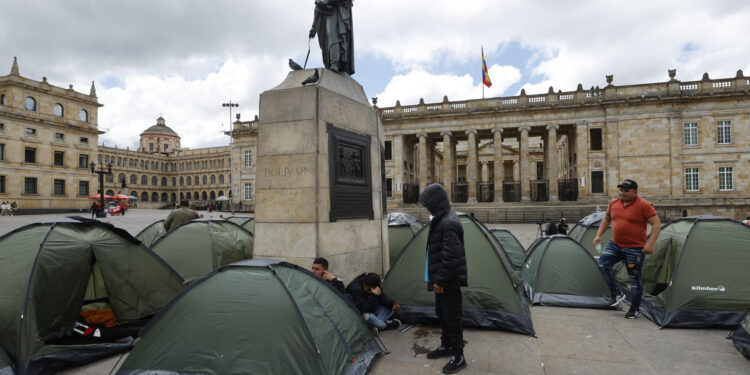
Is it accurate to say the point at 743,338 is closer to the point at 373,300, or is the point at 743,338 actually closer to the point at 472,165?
the point at 373,300

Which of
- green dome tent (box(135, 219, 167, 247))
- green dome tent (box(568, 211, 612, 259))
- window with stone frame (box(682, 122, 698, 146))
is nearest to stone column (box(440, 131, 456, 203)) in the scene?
window with stone frame (box(682, 122, 698, 146))

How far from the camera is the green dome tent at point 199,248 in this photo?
7312mm

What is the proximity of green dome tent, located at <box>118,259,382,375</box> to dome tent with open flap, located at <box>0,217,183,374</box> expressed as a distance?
1415 mm

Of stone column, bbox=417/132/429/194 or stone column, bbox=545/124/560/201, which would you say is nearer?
stone column, bbox=545/124/560/201

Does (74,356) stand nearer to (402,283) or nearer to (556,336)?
(402,283)

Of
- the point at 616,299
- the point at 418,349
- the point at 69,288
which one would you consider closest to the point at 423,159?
the point at 616,299

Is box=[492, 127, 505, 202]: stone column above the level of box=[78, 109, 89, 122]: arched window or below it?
below

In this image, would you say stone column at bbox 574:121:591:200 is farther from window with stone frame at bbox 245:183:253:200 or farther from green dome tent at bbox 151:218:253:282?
window with stone frame at bbox 245:183:253:200

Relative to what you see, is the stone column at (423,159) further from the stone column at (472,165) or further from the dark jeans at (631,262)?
the dark jeans at (631,262)

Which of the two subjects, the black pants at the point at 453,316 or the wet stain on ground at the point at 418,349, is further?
the wet stain on ground at the point at 418,349

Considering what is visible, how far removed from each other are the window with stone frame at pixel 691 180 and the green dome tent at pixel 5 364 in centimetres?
4141

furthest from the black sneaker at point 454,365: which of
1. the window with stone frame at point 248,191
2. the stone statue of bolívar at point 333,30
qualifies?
the window with stone frame at point 248,191

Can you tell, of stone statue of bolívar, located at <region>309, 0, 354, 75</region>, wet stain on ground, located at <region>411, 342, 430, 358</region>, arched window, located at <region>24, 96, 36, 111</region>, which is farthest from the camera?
arched window, located at <region>24, 96, 36, 111</region>

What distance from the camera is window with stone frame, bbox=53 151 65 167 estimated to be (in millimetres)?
43725
